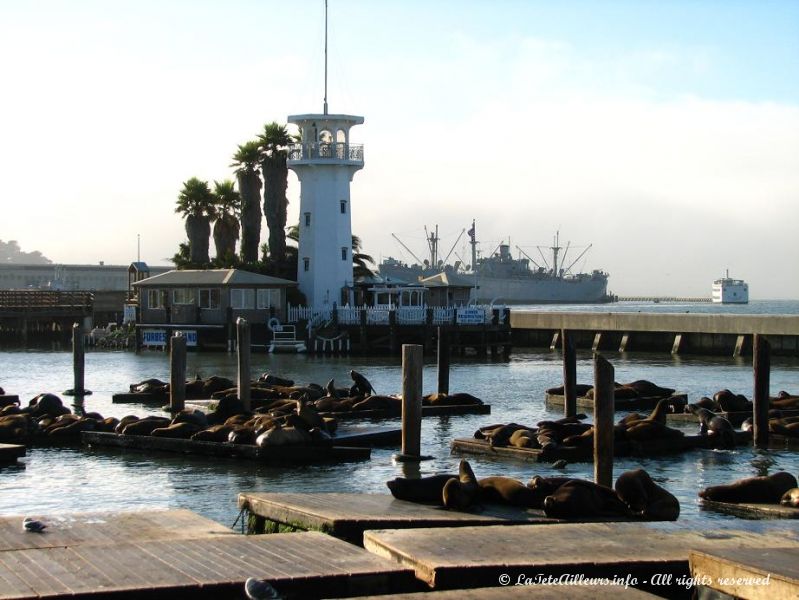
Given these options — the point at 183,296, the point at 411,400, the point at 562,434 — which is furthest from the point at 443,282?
the point at 411,400

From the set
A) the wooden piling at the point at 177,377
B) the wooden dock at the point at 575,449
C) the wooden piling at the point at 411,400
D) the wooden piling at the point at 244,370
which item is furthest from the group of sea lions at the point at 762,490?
the wooden piling at the point at 177,377

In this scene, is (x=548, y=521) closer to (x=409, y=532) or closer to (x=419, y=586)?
(x=409, y=532)

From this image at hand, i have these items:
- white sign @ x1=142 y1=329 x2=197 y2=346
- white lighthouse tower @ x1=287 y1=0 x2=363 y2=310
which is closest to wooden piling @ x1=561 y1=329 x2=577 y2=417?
white lighthouse tower @ x1=287 y1=0 x2=363 y2=310

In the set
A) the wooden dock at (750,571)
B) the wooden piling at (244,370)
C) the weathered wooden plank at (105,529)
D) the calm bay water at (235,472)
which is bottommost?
the calm bay water at (235,472)

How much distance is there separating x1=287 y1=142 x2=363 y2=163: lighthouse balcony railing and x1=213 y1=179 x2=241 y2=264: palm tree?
9.30m

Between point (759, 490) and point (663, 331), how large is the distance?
4357 centimetres

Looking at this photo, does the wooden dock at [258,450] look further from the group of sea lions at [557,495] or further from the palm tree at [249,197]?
the palm tree at [249,197]

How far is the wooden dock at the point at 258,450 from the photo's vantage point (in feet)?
63.6

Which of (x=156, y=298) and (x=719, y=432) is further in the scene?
(x=156, y=298)

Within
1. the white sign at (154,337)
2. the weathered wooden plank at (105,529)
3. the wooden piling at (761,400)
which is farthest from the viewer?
the white sign at (154,337)

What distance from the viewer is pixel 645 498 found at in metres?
13.0

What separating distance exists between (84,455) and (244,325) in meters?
5.65

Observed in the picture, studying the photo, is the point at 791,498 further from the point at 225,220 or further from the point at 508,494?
the point at 225,220

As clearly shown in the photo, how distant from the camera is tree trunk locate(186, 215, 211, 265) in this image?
6397 cm
